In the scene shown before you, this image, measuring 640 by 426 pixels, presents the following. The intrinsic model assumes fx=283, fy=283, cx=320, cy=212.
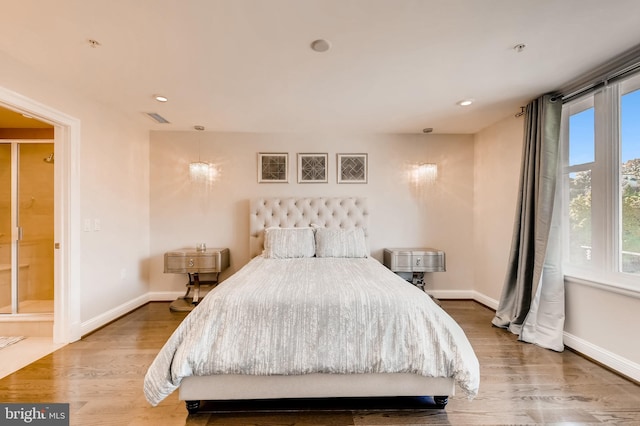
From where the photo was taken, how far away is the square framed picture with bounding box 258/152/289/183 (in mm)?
4062

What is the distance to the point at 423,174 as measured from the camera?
407 cm

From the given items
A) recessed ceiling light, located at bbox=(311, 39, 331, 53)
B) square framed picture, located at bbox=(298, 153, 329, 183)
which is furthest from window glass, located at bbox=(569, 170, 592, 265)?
square framed picture, located at bbox=(298, 153, 329, 183)

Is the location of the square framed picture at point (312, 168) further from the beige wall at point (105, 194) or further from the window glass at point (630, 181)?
the window glass at point (630, 181)

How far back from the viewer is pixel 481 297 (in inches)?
154

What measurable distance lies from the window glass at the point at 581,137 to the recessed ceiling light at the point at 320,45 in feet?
8.01

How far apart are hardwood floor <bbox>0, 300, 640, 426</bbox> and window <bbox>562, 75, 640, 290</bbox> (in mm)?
850

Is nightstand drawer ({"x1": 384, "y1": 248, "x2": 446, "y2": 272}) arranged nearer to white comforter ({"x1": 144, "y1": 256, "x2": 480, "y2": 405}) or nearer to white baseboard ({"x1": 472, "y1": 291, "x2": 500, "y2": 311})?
white baseboard ({"x1": 472, "y1": 291, "x2": 500, "y2": 311})

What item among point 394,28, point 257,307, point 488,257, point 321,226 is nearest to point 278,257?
point 321,226

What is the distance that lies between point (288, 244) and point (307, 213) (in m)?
0.71

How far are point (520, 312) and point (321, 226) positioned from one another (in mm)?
2403

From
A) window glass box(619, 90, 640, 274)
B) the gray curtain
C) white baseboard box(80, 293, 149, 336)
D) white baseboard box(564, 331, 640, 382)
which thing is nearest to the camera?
white baseboard box(564, 331, 640, 382)

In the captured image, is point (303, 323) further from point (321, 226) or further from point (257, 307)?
point (321, 226)

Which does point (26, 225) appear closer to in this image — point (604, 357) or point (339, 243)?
point (339, 243)

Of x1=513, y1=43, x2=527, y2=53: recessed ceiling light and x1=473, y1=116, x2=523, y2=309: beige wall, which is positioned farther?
x1=473, y1=116, x2=523, y2=309: beige wall
